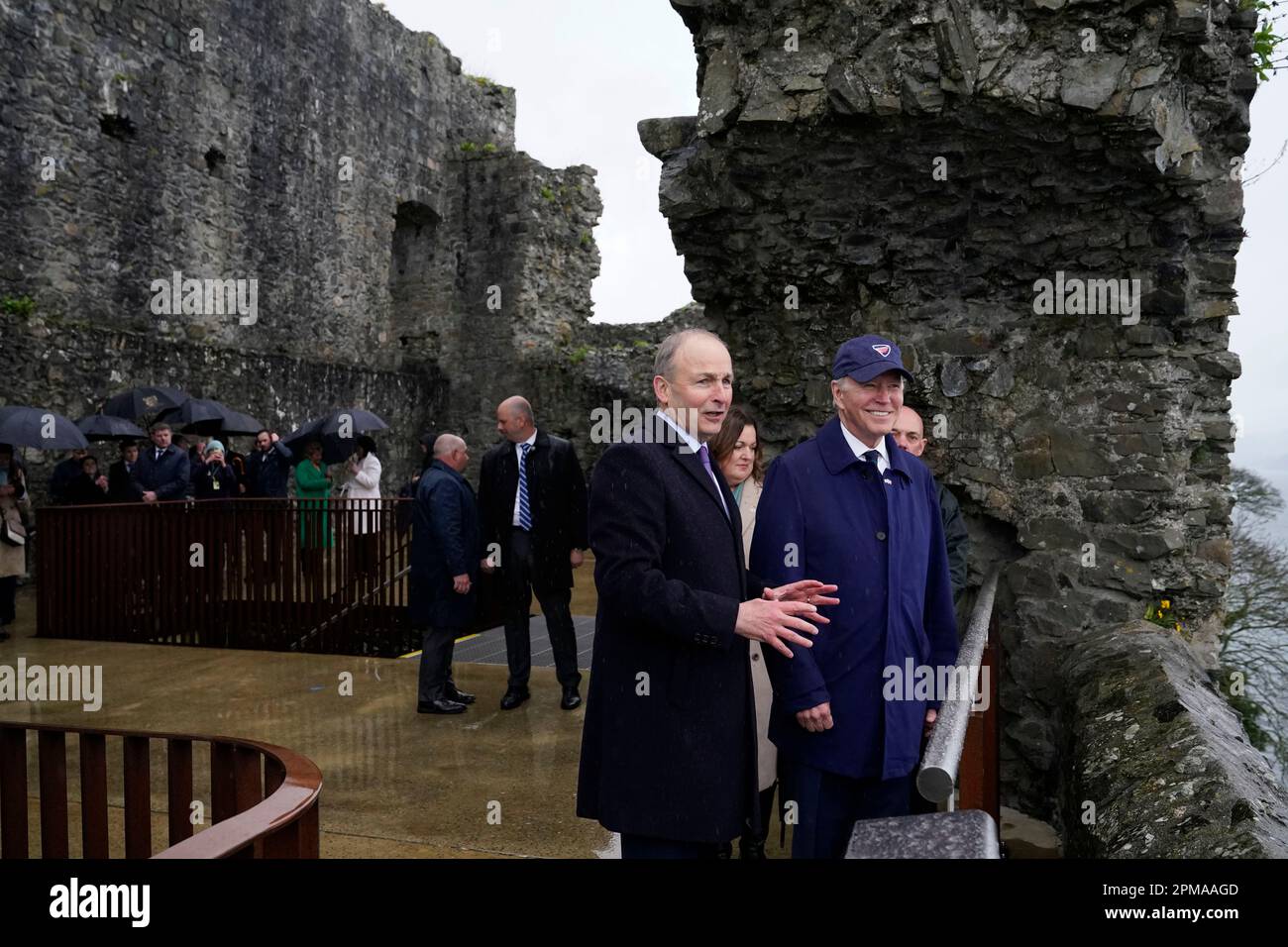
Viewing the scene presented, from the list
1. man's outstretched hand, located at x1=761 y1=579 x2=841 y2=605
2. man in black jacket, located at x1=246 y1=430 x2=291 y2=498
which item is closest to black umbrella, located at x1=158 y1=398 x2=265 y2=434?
man in black jacket, located at x1=246 y1=430 x2=291 y2=498

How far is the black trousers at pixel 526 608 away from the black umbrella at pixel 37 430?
5.30 metres

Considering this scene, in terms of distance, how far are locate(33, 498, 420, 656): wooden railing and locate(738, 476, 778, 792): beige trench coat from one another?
4.85 metres

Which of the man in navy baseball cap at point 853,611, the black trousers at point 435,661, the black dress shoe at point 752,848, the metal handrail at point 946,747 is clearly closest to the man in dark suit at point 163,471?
the black trousers at point 435,661

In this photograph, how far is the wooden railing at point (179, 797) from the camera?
2078mm

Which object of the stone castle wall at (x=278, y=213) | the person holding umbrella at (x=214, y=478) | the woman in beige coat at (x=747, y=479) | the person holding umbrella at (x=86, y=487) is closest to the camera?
the woman in beige coat at (x=747, y=479)

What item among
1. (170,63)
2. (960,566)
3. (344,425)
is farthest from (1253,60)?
(170,63)

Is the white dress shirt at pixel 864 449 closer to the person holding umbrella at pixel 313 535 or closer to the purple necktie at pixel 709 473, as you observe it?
the purple necktie at pixel 709 473

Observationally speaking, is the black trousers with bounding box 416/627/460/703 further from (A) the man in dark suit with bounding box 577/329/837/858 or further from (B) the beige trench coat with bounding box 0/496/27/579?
(B) the beige trench coat with bounding box 0/496/27/579

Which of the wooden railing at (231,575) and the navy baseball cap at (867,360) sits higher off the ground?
the navy baseball cap at (867,360)

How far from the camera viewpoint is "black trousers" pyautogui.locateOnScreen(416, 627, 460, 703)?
6.34 m

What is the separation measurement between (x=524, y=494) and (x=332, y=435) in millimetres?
6377

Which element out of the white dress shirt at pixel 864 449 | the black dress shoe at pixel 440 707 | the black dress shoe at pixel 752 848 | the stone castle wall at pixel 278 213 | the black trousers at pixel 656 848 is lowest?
the black dress shoe at pixel 440 707

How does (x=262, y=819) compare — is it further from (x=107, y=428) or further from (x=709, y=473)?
(x=107, y=428)

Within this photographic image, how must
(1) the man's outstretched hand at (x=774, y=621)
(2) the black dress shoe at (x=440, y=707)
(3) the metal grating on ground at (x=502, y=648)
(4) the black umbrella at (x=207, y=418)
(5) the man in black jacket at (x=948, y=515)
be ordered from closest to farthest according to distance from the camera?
(1) the man's outstretched hand at (x=774, y=621)
(5) the man in black jacket at (x=948, y=515)
(2) the black dress shoe at (x=440, y=707)
(3) the metal grating on ground at (x=502, y=648)
(4) the black umbrella at (x=207, y=418)
